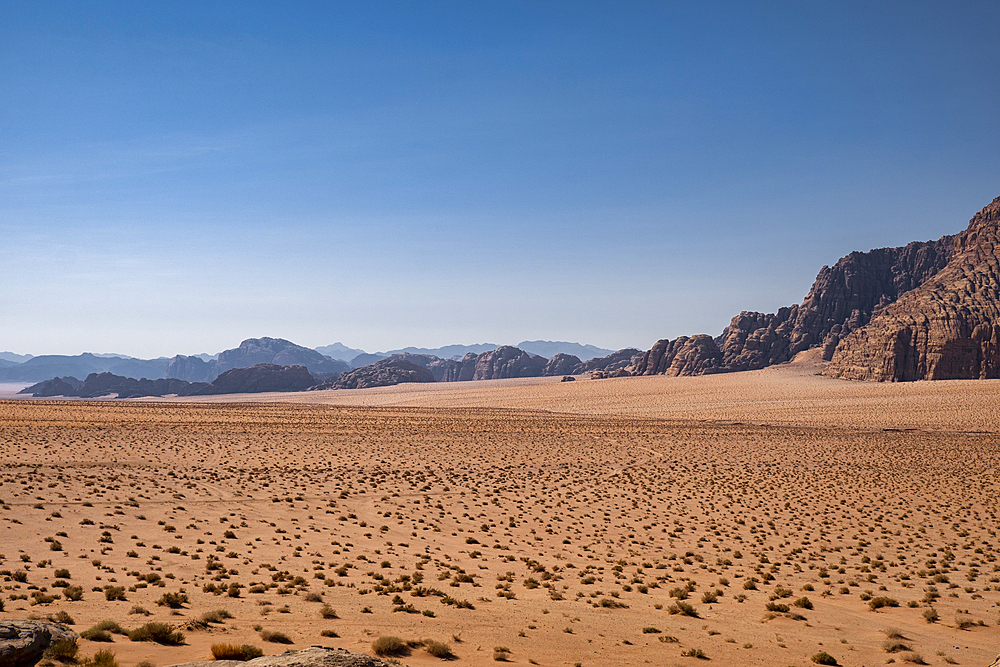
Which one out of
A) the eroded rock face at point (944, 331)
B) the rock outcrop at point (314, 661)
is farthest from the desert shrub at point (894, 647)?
the eroded rock face at point (944, 331)

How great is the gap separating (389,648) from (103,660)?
3866 mm

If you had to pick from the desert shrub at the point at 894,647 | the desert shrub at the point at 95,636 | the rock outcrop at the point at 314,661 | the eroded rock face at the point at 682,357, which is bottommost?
the desert shrub at the point at 894,647

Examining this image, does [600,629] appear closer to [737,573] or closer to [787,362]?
[737,573]

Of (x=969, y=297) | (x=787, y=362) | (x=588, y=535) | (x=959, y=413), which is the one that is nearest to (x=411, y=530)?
(x=588, y=535)

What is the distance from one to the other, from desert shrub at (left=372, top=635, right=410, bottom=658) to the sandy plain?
0.26m

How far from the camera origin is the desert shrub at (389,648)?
31.7 ft

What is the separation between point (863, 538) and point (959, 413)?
54991 mm

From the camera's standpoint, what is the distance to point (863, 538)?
2127 cm

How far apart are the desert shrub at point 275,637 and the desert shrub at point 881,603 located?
490 inches

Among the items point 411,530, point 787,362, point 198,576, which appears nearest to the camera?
point 198,576

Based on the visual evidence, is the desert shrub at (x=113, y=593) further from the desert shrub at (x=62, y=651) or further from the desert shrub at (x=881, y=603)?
the desert shrub at (x=881, y=603)

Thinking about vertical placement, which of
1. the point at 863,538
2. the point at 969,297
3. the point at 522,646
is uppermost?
the point at 969,297

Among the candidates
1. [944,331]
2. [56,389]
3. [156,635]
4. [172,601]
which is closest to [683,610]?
[156,635]

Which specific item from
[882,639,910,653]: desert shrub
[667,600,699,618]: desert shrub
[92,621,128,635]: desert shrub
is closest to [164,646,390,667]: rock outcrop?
[92,621,128,635]: desert shrub
